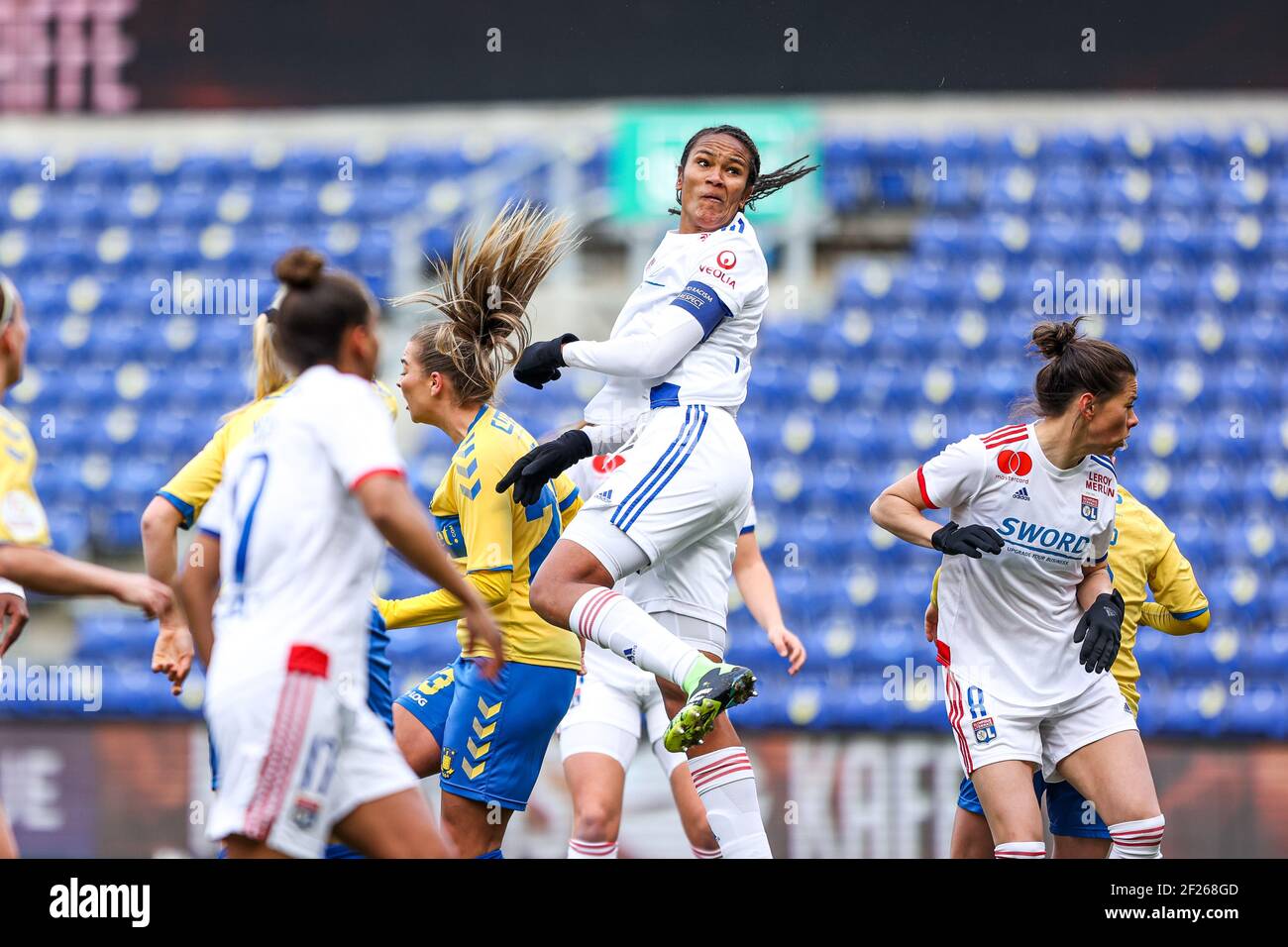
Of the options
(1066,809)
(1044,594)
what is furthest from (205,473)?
(1066,809)

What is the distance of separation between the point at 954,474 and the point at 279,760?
2218mm

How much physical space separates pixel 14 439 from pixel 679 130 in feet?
24.4

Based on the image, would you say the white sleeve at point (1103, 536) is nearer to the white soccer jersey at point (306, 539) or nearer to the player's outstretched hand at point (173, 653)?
the white soccer jersey at point (306, 539)

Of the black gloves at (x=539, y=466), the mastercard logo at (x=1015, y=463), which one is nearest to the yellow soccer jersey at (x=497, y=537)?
the black gloves at (x=539, y=466)

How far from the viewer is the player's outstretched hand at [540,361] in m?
4.62

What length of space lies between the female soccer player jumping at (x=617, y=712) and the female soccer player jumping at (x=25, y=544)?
5.65 feet

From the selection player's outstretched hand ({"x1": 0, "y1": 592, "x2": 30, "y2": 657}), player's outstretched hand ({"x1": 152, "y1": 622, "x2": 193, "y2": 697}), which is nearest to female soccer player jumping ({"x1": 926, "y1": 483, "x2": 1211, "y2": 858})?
player's outstretched hand ({"x1": 152, "y1": 622, "x2": 193, "y2": 697})

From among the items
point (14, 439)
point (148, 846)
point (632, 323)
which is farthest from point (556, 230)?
point (148, 846)

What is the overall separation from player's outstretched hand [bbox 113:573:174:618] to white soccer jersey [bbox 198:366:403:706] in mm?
160

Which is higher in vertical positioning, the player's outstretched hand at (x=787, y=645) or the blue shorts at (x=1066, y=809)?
the player's outstretched hand at (x=787, y=645)

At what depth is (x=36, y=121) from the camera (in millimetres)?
11805

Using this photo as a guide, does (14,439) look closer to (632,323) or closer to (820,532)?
(632,323)

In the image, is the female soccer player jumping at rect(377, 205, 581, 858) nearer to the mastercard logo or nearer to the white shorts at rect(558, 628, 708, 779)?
the white shorts at rect(558, 628, 708, 779)

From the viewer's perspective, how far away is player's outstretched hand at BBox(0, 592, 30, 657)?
4.20m
